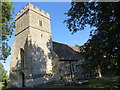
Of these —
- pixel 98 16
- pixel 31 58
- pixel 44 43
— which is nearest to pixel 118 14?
pixel 98 16

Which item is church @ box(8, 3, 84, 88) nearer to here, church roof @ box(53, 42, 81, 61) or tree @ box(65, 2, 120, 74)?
church roof @ box(53, 42, 81, 61)

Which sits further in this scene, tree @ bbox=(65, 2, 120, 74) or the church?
the church

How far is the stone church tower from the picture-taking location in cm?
2011

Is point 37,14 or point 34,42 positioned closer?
point 34,42

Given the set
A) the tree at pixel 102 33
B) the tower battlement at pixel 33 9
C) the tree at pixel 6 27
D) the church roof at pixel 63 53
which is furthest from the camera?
the church roof at pixel 63 53

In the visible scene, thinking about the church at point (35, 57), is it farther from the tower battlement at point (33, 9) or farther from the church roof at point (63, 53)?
the church roof at point (63, 53)

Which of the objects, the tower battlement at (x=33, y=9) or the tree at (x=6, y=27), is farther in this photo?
the tower battlement at (x=33, y=9)

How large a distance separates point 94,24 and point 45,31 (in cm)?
1579

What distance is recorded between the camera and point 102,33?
9.30 m

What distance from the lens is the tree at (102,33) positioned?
340 inches

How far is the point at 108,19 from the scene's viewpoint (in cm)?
958

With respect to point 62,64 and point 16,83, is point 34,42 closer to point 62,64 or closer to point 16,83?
point 62,64

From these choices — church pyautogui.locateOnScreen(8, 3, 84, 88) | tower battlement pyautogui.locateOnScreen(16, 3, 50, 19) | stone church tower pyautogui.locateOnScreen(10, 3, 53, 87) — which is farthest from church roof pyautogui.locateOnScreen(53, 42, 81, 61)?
tower battlement pyautogui.locateOnScreen(16, 3, 50, 19)

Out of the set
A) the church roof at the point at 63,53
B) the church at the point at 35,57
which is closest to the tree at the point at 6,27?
the church at the point at 35,57
